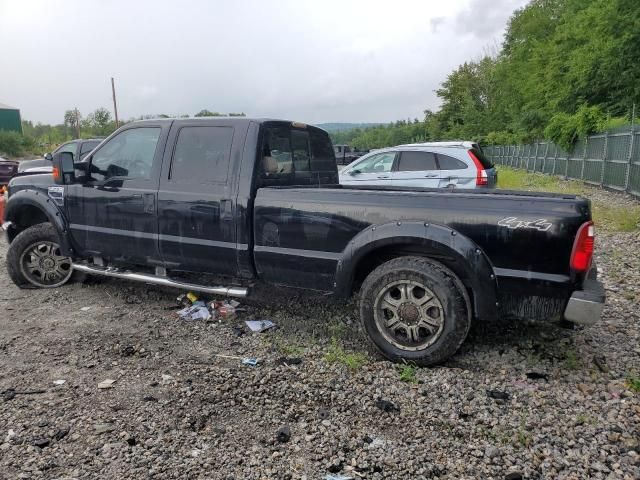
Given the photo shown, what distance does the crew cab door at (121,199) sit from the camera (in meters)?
4.81

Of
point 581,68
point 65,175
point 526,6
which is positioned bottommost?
point 65,175

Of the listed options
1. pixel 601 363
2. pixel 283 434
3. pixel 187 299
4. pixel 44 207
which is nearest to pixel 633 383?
pixel 601 363

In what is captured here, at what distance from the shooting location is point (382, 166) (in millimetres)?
11086

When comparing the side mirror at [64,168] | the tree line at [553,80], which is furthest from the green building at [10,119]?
the side mirror at [64,168]

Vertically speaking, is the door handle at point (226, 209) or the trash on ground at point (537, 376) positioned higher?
the door handle at point (226, 209)

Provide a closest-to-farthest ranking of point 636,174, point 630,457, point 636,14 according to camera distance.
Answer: point 630,457 < point 636,174 < point 636,14

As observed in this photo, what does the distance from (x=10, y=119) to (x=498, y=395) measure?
7076cm

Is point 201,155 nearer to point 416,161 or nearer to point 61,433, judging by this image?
point 61,433

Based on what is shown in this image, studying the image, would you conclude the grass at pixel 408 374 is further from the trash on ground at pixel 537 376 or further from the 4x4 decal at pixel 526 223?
the 4x4 decal at pixel 526 223

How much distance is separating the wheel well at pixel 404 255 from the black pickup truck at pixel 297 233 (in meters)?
0.01

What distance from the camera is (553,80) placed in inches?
1257

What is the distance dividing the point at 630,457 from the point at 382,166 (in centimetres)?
886

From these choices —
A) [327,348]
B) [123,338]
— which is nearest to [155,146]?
[123,338]

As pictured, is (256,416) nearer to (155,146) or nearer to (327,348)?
(327,348)
